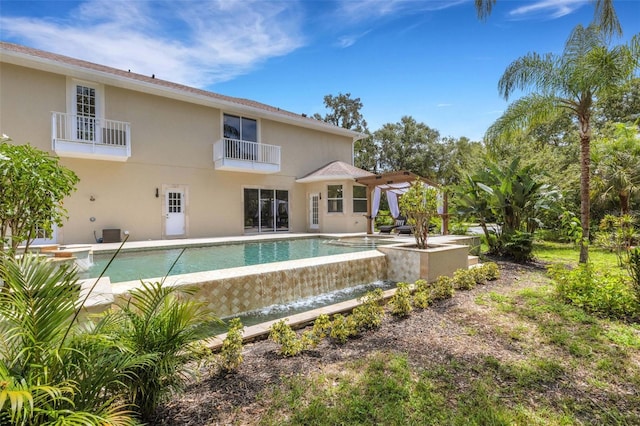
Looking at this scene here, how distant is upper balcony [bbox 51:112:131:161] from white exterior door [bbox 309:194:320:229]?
10049mm

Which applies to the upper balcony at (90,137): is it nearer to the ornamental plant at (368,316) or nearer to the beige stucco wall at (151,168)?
the beige stucco wall at (151,168)

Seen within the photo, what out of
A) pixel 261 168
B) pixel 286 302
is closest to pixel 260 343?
pixel 286 302

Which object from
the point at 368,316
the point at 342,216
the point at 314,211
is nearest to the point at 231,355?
the point at 368,316

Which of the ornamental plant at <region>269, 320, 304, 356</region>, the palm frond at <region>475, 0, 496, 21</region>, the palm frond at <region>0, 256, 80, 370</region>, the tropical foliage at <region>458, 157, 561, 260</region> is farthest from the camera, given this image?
the tropical foliage at <region>458, 157, 561, 260</region>

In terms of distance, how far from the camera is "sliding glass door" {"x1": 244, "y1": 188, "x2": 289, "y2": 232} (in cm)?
1795

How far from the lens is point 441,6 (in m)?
8.91

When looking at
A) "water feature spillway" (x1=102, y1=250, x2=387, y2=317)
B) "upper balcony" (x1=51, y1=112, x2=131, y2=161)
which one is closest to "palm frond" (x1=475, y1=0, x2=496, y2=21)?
"water feature spillway" (x1=102, y1=250, x2=387, y2=317)

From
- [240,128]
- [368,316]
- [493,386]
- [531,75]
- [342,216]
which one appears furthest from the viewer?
[342,216]

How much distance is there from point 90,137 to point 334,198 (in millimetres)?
11910

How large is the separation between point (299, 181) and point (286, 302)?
13.5 meters

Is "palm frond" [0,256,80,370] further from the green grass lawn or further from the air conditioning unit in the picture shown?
the air conditioning unit

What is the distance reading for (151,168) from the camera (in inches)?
572

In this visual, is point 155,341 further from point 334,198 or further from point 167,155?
point 334,198

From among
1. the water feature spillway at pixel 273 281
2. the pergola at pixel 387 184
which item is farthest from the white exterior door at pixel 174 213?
the water feature spillway at pixel 273 281
